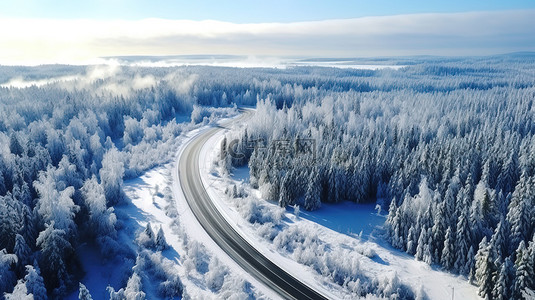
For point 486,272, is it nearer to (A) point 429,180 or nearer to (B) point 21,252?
(A) point 429,180

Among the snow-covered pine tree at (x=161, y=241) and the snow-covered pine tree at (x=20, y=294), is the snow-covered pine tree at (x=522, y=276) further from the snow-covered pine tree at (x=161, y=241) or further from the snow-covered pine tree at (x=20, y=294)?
the snow-covered pine tree at (x=20, y=294)

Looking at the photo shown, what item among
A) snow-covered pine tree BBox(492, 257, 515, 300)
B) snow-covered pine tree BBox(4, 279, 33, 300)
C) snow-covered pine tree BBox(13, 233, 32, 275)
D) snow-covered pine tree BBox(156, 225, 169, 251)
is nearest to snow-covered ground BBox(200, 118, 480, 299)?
snow-covered pine tree BBox(492, 257, 515, 300)

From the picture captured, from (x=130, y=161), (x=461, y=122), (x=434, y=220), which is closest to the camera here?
(x=434, y=220)

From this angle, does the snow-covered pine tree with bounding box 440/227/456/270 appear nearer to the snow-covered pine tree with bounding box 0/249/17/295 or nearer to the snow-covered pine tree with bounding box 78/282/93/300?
the snow-covered pine tree with bounding box 78/282/93/300

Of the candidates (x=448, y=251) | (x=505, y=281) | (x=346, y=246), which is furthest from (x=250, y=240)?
(x=505, y=281)

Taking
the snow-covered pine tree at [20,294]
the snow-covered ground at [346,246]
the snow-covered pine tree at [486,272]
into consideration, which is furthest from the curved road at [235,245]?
the snow-covered pine tree at [20,294]

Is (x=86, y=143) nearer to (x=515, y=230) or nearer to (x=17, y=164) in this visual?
(x=17, y=164)

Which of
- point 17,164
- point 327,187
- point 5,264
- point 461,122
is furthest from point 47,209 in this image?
point 461,122
